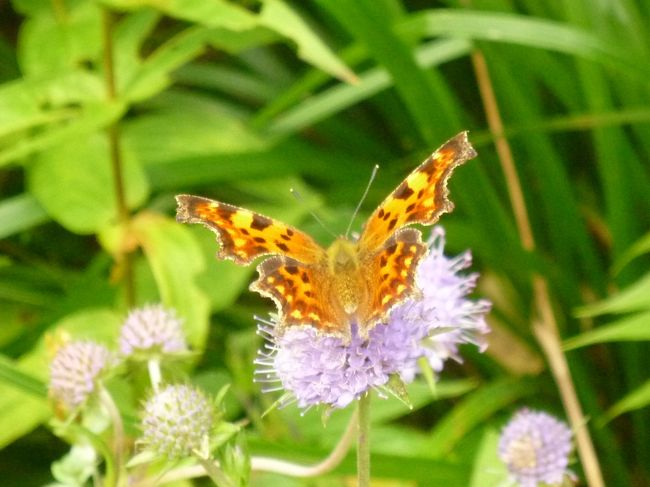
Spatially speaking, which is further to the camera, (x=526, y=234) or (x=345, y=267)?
(x=526, y=234)

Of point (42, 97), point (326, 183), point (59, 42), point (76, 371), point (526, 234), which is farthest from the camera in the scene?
point (326, 183)

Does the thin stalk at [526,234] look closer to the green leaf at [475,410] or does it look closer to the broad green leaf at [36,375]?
the green leaf at [475,410]

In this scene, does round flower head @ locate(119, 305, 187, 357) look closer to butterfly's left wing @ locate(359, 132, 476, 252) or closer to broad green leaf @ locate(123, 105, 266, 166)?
butterfly's left wing @ locate(359, 132, 476, 252)

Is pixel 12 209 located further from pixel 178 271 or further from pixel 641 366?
pixel 641 366

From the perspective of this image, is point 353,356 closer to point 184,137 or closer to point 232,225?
point 232,225

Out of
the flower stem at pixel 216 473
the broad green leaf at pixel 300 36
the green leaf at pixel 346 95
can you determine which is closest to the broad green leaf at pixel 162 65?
the broad green leaf at pixel 300 36

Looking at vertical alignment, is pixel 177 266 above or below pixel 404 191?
above

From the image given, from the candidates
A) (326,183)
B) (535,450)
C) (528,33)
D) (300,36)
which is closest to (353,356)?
(535,450)
